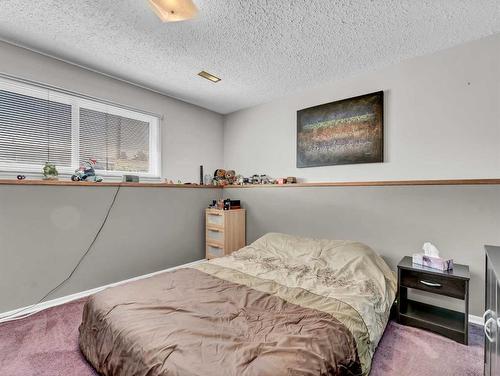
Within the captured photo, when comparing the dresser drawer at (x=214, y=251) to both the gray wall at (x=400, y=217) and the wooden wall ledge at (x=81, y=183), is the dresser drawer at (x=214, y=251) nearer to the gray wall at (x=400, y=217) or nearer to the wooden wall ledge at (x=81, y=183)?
the gray wall at (x=400, y=217)

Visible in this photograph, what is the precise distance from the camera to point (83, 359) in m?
1.59

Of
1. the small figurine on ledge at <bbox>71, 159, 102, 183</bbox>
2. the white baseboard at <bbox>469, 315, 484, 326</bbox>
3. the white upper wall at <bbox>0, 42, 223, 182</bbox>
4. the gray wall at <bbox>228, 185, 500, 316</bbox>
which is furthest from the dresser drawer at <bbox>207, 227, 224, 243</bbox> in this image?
the white baseboard at <bbox>469, 315, 484, 326</bbox>

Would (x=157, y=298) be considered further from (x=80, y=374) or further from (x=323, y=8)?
(x=323, y=8)

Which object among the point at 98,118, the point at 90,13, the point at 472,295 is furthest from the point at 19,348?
the point at 472,295

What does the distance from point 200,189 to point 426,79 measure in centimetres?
293

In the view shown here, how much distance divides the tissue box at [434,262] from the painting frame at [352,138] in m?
1.04

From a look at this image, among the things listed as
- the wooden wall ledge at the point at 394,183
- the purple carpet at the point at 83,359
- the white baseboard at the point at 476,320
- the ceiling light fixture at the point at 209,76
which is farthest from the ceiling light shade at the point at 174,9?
the white baseboard at the point at 476,320

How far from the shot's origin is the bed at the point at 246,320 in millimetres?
1032

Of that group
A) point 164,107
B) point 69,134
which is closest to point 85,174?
point 69,134

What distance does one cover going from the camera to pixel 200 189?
3.60m

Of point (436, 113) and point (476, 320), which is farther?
point (436, 113)

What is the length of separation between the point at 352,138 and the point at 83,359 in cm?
304

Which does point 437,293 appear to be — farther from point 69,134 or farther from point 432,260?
point 69,134

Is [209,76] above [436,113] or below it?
above
